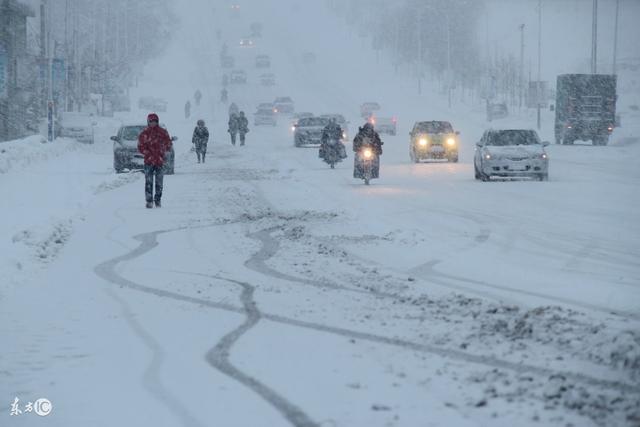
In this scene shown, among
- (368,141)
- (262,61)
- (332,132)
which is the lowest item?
(368,141)

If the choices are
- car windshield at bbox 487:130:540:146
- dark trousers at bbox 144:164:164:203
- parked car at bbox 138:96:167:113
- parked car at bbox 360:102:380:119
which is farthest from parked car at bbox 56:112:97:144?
dark trousers at bbox 144:164:164:203

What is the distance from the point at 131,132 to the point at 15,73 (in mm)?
25979

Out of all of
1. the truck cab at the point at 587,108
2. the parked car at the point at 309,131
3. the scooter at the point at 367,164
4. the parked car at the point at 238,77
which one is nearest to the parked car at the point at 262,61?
the parked car at the point at 238,77

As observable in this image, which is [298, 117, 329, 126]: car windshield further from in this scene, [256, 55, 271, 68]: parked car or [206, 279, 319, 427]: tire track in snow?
[256, 55, 271, 68]: parked car

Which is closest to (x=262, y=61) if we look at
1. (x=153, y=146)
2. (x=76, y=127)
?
(x=76, y=127)

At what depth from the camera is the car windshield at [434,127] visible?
40.8m

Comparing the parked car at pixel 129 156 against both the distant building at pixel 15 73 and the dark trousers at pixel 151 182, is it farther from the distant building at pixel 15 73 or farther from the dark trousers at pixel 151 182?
the distant building at pixel 15 73

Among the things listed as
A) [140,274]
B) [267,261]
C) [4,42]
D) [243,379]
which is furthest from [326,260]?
[4,42]

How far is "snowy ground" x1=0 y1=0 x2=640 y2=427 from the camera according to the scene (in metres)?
6.08

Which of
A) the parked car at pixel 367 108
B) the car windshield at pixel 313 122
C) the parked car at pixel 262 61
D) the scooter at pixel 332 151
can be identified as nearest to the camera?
the scooter at pixel 332 151

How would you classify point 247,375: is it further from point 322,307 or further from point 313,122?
point 313,122

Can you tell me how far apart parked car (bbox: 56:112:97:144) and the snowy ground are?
112ft

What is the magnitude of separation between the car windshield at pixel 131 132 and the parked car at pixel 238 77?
8165 centimetres

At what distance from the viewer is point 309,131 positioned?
52125mm
